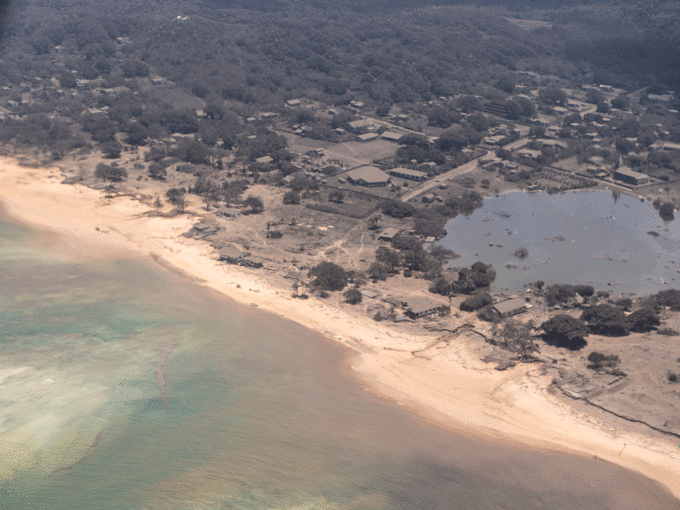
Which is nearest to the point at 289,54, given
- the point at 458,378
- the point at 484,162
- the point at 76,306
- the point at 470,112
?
the point at 470,112

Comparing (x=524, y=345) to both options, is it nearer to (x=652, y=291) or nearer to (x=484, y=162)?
(x=652, y=291)

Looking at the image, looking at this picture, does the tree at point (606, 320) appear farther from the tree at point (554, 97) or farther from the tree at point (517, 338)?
the tree at point (554, 97)

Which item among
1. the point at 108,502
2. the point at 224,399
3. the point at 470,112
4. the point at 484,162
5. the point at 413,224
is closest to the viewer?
the point at 108,502

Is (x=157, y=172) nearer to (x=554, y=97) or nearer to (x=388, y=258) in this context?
(x=388, y=258)

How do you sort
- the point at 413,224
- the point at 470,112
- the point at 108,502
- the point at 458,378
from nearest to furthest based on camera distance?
the point at 108,502 → the point at 458,378 → the point at 413,224 → the point at 470,112

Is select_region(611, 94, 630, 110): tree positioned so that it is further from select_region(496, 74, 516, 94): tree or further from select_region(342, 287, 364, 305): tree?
select_region(342, 287, 364, 305): tree

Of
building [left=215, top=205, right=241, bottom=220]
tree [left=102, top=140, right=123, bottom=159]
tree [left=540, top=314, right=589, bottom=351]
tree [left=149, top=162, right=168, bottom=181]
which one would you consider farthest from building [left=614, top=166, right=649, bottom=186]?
tree [left=102, top=140, right=123, bottom=159]

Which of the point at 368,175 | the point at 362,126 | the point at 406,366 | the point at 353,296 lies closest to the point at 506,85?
the point at 362,126
